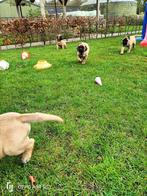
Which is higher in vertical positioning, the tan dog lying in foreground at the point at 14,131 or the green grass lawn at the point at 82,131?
the tan dog lying in foreground at the point at 14,131

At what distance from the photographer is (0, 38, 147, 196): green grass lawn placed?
2375 millimetres

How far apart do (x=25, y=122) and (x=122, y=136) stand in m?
1.35

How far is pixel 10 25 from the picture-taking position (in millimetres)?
10312

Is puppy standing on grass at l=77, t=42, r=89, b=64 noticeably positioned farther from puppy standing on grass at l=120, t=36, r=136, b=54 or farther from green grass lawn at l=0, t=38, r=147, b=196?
puppy standing on grass at l=120, t=36, r=136, b=54

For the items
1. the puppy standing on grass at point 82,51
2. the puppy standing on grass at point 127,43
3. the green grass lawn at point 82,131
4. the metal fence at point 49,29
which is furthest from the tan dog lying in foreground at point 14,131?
the metal fence at point 49,29

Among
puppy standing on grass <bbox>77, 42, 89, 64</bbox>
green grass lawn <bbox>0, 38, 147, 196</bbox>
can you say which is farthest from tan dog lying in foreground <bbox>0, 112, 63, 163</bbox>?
puppy standing on grass <bbox>77, 42, 89, 64</bbox>

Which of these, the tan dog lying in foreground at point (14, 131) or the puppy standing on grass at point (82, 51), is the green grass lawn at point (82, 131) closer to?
the tan dog lying in foreground at point (14, 131)

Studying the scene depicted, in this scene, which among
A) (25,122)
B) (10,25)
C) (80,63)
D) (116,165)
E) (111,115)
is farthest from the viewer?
(10,25)

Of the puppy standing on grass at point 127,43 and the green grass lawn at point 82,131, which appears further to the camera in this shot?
the puppy standing on grass at point 127,43

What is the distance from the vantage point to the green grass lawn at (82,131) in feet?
7.79

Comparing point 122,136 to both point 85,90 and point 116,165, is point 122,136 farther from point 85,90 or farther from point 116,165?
point 85,90

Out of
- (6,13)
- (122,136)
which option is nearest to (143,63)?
(122,136)

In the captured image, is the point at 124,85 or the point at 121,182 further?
the point at 124,85

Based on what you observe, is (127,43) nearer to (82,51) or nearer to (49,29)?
→ (82,51)
